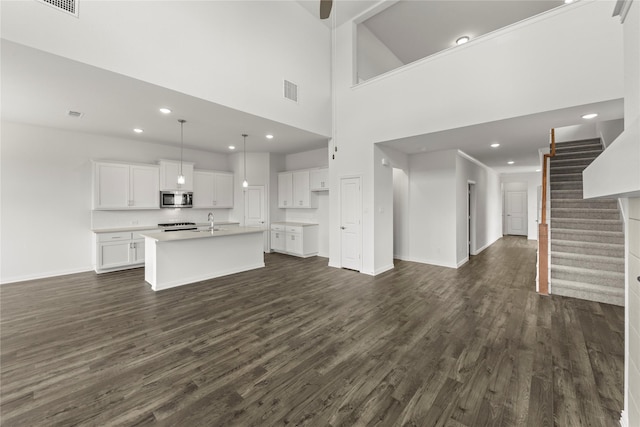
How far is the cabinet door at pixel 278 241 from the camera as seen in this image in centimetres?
750

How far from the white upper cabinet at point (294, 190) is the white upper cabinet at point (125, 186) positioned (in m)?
3.20

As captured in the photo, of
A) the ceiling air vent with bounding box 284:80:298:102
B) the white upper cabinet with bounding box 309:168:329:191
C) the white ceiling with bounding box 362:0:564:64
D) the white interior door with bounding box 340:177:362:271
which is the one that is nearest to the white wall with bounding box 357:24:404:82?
the white ceiling with bounding box 362:0:564:64

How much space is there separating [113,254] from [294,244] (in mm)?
4008

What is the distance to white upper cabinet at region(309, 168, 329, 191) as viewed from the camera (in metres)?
6.85

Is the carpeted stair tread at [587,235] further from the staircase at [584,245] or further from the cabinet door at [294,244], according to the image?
the cabinet door at [294,244]

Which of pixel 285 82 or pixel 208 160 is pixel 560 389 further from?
pixel 208 160

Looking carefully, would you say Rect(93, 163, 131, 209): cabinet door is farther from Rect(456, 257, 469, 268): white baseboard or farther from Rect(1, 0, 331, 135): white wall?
Rect(456, 257, 469, 268): white baseboard

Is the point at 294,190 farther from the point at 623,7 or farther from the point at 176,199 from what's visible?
the point at 623,7

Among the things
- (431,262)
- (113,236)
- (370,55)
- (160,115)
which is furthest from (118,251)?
(370,55)

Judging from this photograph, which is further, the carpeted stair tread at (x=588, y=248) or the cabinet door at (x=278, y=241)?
the cabinet door at (x=278, y=241)

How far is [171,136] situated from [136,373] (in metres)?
5.13

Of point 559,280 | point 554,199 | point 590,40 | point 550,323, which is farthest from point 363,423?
point 554,199

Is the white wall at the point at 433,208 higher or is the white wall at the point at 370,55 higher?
the white wall at the point at 370,55

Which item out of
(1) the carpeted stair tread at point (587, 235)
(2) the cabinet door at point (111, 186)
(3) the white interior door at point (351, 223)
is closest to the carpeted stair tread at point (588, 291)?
(1) the carpeted stair tread at point (587, 235)
